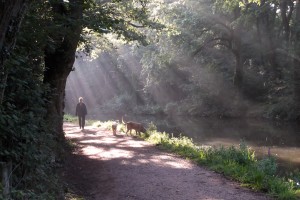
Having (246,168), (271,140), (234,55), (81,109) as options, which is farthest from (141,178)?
(234,55)

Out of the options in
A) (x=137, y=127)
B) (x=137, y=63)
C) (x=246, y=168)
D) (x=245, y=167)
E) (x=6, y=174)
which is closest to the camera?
(x=6, y=174)

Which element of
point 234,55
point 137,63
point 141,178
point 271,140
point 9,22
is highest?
point 137,63

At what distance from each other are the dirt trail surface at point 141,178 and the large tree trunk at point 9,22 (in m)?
4.81

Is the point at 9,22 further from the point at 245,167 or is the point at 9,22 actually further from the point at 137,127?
the point at 137,127

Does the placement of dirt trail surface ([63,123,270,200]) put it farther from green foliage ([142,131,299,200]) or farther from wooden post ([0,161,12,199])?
wooden post ([0,161,12,199])

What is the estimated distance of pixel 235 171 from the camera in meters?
9.12

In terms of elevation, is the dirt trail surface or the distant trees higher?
the distant trees

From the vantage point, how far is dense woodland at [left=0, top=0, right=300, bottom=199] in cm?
470

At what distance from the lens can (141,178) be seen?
8.90 meters

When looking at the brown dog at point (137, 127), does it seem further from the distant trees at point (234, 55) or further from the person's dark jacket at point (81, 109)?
the distant trees at point (234, 55)

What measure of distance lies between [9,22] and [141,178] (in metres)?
6.30

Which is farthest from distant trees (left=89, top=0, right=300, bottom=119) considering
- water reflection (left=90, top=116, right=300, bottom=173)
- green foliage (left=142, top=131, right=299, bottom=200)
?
green foliage (left=142, top=131, right=299, bottom=200)

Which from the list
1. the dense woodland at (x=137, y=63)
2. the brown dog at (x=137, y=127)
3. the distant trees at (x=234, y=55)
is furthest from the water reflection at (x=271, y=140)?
the distant trees at (x=234, y=55)

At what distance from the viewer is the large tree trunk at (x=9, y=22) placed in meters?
3.24
